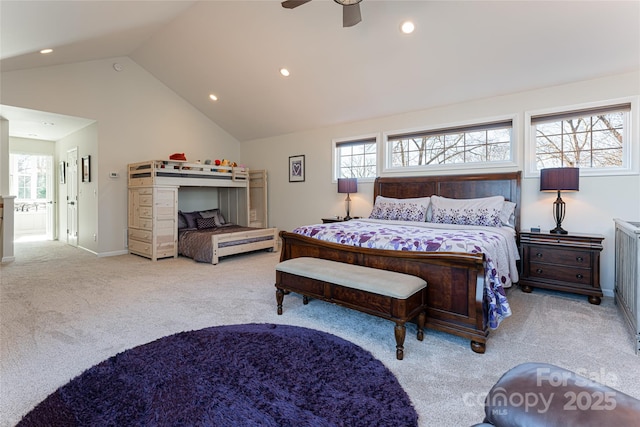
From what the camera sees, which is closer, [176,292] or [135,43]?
[176,292]

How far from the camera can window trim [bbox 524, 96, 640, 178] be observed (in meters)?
3.38

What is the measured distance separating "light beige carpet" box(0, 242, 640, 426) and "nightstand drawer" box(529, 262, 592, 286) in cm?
22

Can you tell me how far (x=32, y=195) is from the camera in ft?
25.7

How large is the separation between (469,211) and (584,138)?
1573 mm

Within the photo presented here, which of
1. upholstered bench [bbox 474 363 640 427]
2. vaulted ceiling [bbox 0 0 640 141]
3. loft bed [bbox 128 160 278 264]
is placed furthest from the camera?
loft bed [bbox 128 160 278 264]

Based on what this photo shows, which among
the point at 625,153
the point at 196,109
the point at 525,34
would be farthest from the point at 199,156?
the point at 625,153

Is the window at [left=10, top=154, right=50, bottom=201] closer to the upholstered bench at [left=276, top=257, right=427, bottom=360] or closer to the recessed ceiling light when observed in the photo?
the upholstered bench at [left=276, top=257, right=427, bottom=360]

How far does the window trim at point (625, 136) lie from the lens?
11.1 feet

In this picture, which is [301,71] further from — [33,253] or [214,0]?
[33,253]

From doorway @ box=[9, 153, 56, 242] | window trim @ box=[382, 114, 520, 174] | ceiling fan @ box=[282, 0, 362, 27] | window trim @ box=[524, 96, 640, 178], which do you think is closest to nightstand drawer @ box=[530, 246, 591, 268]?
window trim @ box=[524, 96, 640, 178]

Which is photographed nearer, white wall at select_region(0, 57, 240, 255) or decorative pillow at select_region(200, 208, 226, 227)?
white wall at select_region(0, 57, 240, 255)

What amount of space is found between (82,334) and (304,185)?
4439mm

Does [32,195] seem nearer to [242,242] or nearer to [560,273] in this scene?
[242,242]

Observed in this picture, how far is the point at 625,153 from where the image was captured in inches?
137
